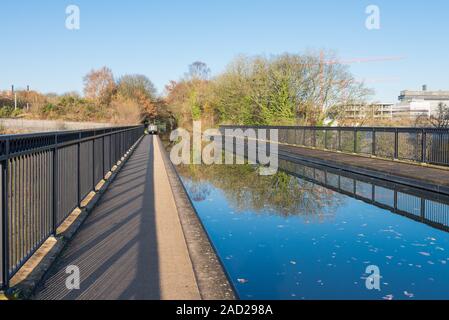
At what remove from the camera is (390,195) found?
489 inches

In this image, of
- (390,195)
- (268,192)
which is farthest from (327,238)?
(390,195)

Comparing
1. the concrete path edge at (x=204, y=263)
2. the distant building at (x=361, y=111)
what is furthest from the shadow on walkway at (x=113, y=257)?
the distant building at (x=361, y=111)

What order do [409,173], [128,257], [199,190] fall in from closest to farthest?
[128,257] → [199,190] → [409,173]

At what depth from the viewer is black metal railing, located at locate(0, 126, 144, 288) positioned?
460cm

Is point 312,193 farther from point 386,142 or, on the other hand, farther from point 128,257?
point 386,142

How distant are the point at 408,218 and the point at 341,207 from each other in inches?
63.0

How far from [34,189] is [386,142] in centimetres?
1840

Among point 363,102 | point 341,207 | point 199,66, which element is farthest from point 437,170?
point 199,66

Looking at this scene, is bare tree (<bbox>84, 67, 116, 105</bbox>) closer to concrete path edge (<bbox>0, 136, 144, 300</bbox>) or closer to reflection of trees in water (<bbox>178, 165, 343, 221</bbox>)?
reflection of trees in water (<bbox>178, 165, 343, 221</bbox>)

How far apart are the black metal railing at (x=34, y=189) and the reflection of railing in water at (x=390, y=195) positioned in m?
6.49

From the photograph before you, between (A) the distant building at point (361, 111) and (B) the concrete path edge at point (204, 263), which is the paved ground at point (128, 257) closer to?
(B) the concrete path edge at point (204, 263)

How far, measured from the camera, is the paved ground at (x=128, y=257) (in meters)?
4.84

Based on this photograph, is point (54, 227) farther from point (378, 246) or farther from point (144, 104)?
point (144, 104)

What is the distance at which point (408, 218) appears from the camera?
954cm
